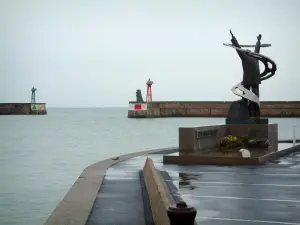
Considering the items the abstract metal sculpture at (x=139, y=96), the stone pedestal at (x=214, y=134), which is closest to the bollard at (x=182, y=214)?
the stone pedestal at (x=214, y=134)

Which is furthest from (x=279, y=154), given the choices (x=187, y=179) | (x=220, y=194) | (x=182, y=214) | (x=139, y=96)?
(x=139, y=96)

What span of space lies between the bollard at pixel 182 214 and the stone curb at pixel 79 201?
11.5 feet

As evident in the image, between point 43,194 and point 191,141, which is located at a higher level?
point 191,141

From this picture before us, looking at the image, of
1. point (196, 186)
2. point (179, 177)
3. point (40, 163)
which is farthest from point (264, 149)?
point (40, 163)

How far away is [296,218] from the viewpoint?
426 inches

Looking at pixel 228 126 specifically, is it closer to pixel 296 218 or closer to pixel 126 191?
pixel 126 191

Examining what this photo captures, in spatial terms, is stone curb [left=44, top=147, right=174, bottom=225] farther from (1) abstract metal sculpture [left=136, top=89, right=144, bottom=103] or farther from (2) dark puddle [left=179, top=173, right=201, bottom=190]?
(1) abstract metal sculpture [left=136, top=89, right=144, bottom=103]

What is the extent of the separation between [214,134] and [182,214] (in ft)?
62.0

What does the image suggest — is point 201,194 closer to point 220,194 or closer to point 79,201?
point 220,194

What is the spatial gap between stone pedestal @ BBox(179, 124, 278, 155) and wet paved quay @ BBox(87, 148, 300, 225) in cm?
241

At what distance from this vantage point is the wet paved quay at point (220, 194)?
10992 mm

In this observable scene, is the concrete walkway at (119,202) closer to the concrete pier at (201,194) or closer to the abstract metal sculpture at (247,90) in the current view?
the concrete pier at (201,194)

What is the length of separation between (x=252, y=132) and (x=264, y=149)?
5.42 ft

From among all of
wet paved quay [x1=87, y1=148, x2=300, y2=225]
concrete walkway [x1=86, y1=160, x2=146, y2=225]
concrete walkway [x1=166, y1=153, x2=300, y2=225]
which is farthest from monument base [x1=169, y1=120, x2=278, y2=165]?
concrete walkway [x1=86, y1=160, x2=146, y2=225]
